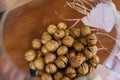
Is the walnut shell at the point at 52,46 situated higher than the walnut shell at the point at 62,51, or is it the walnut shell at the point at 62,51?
the walnut shell at the point at 52,46

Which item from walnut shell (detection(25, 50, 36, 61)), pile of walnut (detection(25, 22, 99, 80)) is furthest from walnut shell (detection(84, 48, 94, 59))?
walnut shell (detection(25, 50, 36, 61))

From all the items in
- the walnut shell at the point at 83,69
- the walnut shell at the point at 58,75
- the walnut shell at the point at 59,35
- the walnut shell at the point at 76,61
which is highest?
the walnut shell at the point at 59,35

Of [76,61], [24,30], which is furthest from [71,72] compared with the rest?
[24,30]

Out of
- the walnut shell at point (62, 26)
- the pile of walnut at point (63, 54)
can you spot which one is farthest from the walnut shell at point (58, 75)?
the walnut shell at point (62, 26)

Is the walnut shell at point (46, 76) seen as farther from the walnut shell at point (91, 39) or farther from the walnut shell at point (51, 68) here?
the walnut shell at point (91, 39)

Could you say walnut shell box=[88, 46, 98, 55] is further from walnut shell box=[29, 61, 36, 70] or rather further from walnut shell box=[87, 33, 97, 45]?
walnut shell box=[29, 61, 36, 70]

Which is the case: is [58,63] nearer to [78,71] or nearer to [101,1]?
[78,71]

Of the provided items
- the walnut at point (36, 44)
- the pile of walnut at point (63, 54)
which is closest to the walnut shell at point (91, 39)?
the pile of walnut at point (63, 54)
